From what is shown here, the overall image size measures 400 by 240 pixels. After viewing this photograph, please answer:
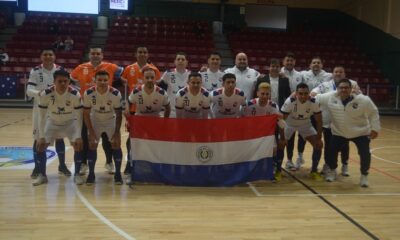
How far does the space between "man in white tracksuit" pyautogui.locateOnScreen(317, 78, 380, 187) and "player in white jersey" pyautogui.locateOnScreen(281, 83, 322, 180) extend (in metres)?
0.23

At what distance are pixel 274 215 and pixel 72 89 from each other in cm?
302

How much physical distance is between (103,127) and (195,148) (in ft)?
4.12

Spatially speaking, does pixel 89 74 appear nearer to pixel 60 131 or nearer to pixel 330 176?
pixel 60 131

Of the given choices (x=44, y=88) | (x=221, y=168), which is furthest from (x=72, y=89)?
(x=221, y=168)

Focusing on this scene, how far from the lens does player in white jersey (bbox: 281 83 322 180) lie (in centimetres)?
580

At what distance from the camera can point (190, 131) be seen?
5.37 metres

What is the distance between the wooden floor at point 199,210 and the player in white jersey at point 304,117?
0.54m

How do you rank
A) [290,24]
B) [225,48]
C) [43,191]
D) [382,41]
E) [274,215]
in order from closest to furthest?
[274,215] < [43,191] < [382,41] < [225,48] < [290,24]

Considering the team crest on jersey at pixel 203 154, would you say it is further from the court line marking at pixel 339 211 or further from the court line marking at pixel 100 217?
the court line marking at pixel 100 217

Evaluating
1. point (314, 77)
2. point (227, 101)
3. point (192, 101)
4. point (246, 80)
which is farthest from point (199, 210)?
point (314, 77)

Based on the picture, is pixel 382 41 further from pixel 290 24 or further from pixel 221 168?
pixel 221 168

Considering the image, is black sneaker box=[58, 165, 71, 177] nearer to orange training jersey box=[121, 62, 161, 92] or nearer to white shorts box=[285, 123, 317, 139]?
orange training jersey box=[121, 62, 161, 92]

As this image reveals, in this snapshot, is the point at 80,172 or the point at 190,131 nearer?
the point at 190,131

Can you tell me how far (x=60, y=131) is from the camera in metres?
5.45
